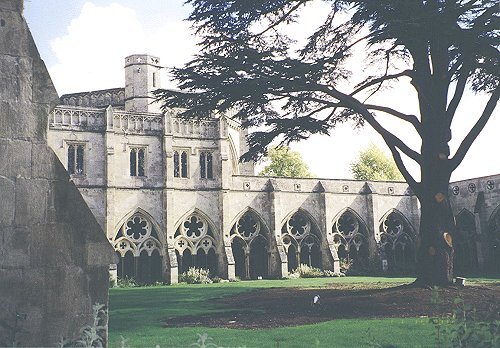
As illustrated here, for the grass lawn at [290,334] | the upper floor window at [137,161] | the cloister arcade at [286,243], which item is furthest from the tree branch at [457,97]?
the upper floor window at [137,161]

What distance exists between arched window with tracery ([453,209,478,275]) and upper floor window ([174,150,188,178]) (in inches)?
593

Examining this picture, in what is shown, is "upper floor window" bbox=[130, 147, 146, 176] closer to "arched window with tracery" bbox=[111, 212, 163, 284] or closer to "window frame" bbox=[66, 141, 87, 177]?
"arched window with tracery" bbox=[111, 212, 163, 284]

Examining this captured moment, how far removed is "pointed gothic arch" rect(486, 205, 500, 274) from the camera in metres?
27.9

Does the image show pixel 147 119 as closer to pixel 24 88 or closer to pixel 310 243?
pixel 310 243

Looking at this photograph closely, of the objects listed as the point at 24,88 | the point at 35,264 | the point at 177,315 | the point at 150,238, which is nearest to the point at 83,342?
the point at 35,264

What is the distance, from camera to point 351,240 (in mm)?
31172

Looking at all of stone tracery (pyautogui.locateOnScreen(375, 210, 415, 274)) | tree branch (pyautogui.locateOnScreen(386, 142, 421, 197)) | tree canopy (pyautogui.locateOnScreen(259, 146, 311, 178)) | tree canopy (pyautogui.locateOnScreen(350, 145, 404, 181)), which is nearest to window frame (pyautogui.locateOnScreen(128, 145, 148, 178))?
stone tracery (pyautogui.locateOnScreen(375, 210, 415, 274))

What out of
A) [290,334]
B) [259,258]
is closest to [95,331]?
[290,334]

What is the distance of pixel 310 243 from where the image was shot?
99.7 ft

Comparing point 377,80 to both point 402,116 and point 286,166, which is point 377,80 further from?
point 286,166

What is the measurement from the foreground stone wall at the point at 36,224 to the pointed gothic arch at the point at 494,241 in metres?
27.2

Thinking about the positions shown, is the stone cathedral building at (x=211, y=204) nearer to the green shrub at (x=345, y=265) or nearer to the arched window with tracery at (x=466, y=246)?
the arched window with tracery at (x=466, y=246)

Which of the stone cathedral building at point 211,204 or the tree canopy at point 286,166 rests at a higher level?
the tree canopy at point 286,166

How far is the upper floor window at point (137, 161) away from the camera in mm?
27328
